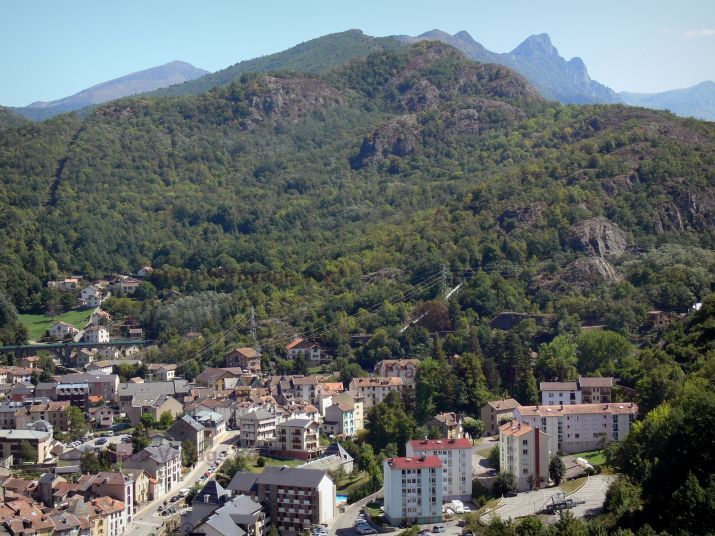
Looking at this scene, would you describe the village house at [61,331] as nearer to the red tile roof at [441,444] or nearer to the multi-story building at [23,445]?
the multi-story building at [23,445]

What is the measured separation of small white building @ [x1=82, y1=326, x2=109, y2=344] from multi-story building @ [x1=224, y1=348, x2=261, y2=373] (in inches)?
374

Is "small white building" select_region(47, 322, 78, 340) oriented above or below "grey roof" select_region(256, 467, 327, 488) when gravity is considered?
below

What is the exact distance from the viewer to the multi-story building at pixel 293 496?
130ft

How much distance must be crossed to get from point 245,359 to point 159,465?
17394mm

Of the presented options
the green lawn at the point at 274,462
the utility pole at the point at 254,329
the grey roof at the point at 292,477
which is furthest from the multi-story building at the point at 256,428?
the utility pole at the point at 254,329

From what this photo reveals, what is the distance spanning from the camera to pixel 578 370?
2078 inches

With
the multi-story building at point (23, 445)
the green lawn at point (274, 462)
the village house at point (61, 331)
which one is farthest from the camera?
the village house at point (61, 331)

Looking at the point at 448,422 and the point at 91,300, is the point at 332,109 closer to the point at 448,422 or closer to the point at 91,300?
the point at 91,300

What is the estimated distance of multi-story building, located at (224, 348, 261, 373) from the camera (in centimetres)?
6019

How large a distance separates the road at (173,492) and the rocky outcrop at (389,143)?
5793 cm

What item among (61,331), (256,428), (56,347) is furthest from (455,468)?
(61,331)

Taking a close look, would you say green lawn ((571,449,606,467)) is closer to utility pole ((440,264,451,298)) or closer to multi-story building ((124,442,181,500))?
multi-story building ((124,442,181,500))

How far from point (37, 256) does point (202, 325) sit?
1863cm

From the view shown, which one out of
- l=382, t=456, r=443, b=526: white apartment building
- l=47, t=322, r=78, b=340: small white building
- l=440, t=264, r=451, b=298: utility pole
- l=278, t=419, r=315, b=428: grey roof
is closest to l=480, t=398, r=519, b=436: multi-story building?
l=278, t=419, r=315, b=428: grey roof
